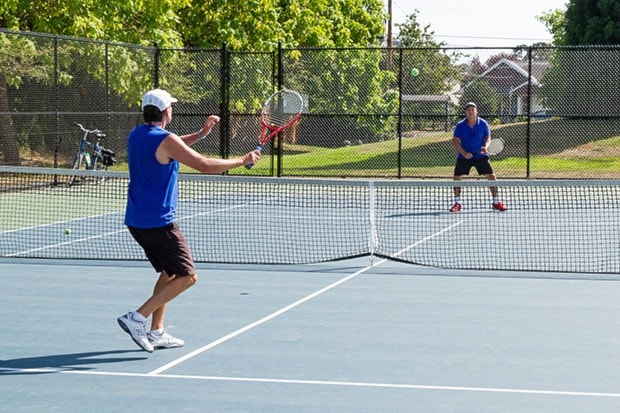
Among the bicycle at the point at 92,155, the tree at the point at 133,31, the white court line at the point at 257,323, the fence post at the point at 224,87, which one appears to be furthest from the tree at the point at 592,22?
the white court line at the point at 257,323

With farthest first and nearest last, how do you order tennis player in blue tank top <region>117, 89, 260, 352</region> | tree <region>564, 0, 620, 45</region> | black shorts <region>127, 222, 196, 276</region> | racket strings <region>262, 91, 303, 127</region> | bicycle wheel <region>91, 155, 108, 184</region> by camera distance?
tree <region>564, 0, 620, 45</region>, bicycle wheel <region>91, 155, 108, 184</region>, racket strings <region>262, 91, 303, 127</region>, black shorts <region>127, 222, 196, 276</region>, tennis player in blue tank top <region>117, 89, 260, 352</region>

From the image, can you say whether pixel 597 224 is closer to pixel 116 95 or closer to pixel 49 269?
pixel 49 269

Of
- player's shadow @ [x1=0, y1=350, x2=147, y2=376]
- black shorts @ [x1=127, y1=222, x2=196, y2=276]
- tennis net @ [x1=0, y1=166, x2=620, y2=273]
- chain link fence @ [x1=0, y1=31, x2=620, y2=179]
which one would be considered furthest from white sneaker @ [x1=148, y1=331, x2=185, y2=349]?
chain link fence @ [x1=0, y1=31, x2=620, y2=179]

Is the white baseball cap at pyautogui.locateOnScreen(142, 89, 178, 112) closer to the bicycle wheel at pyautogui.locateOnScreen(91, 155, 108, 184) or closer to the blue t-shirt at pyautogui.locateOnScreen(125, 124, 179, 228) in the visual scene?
the blue t-shirt at pyautogui.locateOnScreen(125, 124, 179, 228)

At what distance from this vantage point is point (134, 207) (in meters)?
7.43

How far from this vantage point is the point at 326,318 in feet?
28.7

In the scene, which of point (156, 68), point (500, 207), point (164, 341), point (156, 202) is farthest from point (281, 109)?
point (156, 68)

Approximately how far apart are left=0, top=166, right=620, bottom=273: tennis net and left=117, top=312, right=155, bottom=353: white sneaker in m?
4.32

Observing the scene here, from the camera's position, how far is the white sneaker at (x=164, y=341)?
751 cm

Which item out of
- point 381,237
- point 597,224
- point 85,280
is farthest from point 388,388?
point 597,224

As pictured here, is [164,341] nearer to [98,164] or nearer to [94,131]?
[94,131]

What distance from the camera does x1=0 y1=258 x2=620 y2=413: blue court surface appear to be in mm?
6285

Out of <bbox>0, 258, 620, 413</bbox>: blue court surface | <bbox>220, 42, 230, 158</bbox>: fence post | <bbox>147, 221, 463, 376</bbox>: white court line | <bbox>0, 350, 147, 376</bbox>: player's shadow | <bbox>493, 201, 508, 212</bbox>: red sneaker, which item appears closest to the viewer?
<bbox>0, 258, 620, 413</bbox>: blue court surface

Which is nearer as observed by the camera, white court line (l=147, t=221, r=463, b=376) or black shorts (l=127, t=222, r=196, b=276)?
white court line (l=147, t=221, r=463, b=376)
